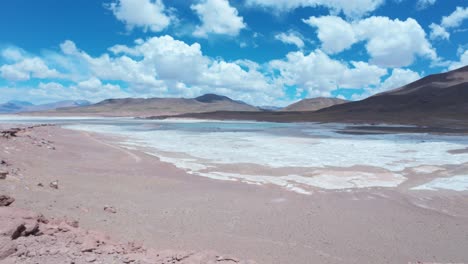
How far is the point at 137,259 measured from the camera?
473cm

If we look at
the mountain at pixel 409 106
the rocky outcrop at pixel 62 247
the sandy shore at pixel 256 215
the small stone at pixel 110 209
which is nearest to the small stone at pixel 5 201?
the sandy shore at pixel 256 215

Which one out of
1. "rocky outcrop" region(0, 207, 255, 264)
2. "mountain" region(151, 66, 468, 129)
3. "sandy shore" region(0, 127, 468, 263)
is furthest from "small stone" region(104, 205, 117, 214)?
"mountain" region(151, 66, 468, 129)

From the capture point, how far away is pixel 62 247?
4.71m

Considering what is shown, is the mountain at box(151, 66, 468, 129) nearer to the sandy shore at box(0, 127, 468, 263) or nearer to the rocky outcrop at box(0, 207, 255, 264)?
the sandy shore at box(0, 127, 468, 263)

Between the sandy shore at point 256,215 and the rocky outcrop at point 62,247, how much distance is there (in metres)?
0.72

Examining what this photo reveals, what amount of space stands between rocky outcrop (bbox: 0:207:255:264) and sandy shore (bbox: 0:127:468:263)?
28.5 inches

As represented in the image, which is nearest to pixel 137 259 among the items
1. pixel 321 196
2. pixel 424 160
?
pixel 321 196

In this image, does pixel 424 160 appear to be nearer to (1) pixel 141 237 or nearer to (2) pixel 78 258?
(1) pixel 141 237

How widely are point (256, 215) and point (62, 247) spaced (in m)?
4.28

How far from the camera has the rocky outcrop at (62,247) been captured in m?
4.35

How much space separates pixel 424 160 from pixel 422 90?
108 metres

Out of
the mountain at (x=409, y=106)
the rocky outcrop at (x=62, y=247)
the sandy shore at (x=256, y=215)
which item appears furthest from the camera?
the mountain at (x=409, y=106)

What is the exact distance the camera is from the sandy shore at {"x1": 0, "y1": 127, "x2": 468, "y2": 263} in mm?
5980

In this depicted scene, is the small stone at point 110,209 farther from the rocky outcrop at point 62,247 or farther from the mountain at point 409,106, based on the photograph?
the mountain at point 409,106
